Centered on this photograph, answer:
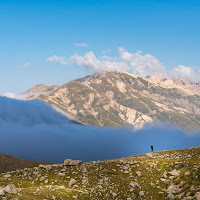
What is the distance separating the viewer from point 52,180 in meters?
45.9

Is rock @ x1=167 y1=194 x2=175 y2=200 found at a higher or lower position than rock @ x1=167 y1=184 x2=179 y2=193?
lower

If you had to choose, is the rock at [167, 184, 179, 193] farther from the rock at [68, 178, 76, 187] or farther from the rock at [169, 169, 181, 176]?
the rock at [68, 178, 76, 187]

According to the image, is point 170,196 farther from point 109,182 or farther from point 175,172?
point 109,182

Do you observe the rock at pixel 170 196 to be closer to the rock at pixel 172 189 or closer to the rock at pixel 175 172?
the rock at pixel 172 189

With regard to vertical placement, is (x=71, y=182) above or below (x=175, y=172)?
below

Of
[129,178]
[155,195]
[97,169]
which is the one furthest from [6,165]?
[155,195]

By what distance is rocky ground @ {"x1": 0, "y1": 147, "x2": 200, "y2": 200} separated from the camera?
123 ft

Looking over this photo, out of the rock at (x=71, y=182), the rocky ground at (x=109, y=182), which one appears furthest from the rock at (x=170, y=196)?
the rock at (x=71, y=182)

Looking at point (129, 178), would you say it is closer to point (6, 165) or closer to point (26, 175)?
point (26, 175)

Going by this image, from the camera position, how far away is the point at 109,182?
146 ft

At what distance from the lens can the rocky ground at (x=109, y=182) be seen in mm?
37500

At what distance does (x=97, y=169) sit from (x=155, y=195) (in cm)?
1539

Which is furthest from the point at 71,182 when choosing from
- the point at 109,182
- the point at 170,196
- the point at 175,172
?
the point at 175,172

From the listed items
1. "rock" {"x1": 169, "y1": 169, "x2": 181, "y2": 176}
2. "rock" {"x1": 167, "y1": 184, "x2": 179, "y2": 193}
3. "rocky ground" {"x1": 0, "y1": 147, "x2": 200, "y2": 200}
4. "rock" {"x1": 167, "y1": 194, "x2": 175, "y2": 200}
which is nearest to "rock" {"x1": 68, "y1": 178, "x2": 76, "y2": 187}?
"rocky ground" {"x1": 0, "y1": 147, "x2": 200, "y2": 200}
